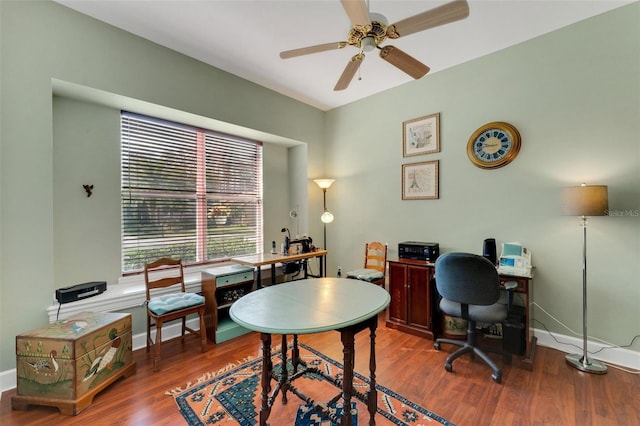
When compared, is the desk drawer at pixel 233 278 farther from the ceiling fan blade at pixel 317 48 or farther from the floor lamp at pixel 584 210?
the floor lamp at pixel 584 210

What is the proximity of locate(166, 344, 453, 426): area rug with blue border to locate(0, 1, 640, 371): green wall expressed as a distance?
147cm

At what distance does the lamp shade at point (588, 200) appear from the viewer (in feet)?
6.88

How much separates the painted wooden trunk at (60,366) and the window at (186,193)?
1.04 metres

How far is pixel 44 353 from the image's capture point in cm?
180

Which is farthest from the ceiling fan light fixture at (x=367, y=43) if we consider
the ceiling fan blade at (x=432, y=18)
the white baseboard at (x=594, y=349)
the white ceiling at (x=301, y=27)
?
the white baseboard at (x=594, y=349)

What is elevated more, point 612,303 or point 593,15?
point 593,15

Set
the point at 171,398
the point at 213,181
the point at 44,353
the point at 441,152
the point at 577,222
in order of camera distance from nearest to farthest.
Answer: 1. the point at 44,353
2. the point at 171,398
3. the point at 577,222
4. the point at 441,152
5. the point at 213,181

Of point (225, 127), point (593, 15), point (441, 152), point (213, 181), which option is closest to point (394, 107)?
point (441, 152)

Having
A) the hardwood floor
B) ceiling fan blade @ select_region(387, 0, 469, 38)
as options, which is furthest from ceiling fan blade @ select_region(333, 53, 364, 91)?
the hardwood floor

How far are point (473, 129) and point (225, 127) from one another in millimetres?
2968

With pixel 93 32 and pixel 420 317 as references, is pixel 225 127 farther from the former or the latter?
pixel 420 317

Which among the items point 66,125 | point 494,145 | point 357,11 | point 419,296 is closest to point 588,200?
point 494,145

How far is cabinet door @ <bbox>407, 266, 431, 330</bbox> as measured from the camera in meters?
2.85

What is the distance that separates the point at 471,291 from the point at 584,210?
1.11 metres
